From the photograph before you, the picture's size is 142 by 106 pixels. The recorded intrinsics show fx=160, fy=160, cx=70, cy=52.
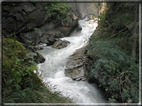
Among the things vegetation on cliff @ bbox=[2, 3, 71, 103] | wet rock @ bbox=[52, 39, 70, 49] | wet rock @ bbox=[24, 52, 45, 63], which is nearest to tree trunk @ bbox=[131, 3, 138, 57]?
wet rock @ bbox=[24, 52, 45, 63]

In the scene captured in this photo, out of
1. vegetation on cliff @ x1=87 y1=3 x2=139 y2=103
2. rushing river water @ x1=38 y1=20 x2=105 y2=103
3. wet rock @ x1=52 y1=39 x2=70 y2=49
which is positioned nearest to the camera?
vegetation on cliff @ x1=87 y1=3 x2=139 y2=103

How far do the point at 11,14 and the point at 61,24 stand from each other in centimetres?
493

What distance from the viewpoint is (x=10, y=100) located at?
2.41 meters

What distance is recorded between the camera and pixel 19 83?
277 centimetres

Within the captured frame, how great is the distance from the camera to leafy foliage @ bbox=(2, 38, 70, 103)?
2545mm

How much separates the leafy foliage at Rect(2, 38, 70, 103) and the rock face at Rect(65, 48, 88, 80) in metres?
3.46

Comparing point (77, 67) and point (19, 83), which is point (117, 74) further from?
point (19, 83)

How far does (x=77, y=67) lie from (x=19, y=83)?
14.7 ft

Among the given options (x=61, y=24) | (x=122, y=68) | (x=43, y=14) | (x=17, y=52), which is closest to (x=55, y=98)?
(x=17, y=52)

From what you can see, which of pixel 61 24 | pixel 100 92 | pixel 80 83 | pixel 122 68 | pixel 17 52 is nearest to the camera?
pixel 17 52

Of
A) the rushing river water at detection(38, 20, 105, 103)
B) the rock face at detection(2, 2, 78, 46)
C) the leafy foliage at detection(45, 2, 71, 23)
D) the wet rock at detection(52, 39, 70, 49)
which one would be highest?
the leafy foliage at detection(45, 2, 71, 23)

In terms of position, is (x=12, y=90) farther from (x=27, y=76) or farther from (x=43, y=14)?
(x=43, y=14)

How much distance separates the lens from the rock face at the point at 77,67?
656 centimetres

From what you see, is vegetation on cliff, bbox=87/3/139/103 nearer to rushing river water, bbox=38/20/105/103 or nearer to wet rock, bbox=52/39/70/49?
rushing river water, bbox=38/20/105/103
